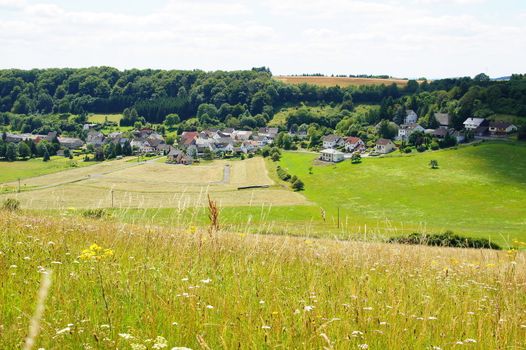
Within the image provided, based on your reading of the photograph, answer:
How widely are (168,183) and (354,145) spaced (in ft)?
181

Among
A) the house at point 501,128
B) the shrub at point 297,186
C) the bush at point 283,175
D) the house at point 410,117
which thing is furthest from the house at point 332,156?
the house at point 410,117

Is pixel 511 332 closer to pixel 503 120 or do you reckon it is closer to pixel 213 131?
pixel 503 120

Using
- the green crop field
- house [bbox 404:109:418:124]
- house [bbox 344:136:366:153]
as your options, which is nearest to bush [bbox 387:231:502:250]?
the green crop field

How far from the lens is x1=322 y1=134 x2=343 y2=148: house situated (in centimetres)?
13450

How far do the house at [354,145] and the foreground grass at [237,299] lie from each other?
121m

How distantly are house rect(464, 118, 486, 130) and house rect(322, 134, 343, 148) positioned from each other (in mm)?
33295

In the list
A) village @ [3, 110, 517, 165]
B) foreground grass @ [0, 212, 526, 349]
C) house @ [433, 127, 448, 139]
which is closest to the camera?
foreground grass @ [0, 212, 526, 349]

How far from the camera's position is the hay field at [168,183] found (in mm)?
77438

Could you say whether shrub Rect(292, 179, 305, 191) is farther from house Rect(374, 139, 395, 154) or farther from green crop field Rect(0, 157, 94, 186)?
green crop field Rect(0, 157, 94, 186)

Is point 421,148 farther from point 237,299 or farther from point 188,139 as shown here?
point 237,299

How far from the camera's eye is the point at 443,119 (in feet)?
468

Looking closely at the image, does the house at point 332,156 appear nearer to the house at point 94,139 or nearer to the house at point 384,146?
the house at point 384,146

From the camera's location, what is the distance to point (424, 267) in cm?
895

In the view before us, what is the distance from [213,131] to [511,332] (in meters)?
172
